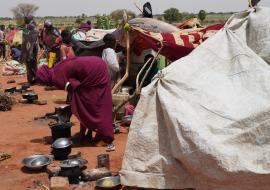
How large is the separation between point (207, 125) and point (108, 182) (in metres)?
1.41

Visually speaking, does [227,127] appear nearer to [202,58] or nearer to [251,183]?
[251,183]

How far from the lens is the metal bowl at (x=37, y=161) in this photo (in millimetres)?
5512

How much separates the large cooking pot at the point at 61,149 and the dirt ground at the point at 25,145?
1.04 feet

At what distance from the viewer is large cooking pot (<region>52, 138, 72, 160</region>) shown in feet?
19.1

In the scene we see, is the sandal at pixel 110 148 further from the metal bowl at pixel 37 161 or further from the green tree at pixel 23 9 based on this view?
the green tree at pixel 23 9

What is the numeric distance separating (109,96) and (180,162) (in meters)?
2.40

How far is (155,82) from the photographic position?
4605 mm

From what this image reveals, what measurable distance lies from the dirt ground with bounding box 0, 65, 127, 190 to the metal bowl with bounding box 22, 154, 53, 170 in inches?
3.5

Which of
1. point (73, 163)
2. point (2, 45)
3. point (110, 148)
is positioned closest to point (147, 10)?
point (110, 148)

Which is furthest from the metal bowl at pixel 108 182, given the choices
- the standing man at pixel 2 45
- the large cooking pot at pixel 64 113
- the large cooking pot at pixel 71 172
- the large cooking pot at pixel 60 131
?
the standing man at pixel 2 45

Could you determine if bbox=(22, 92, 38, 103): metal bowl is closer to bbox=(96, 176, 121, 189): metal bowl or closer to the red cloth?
the red cloth

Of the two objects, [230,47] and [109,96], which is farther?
[109,96]

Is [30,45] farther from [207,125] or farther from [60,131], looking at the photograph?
[207,125]

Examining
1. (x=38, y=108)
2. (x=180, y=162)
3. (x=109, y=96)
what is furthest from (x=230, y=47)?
(x=38, y=108)
